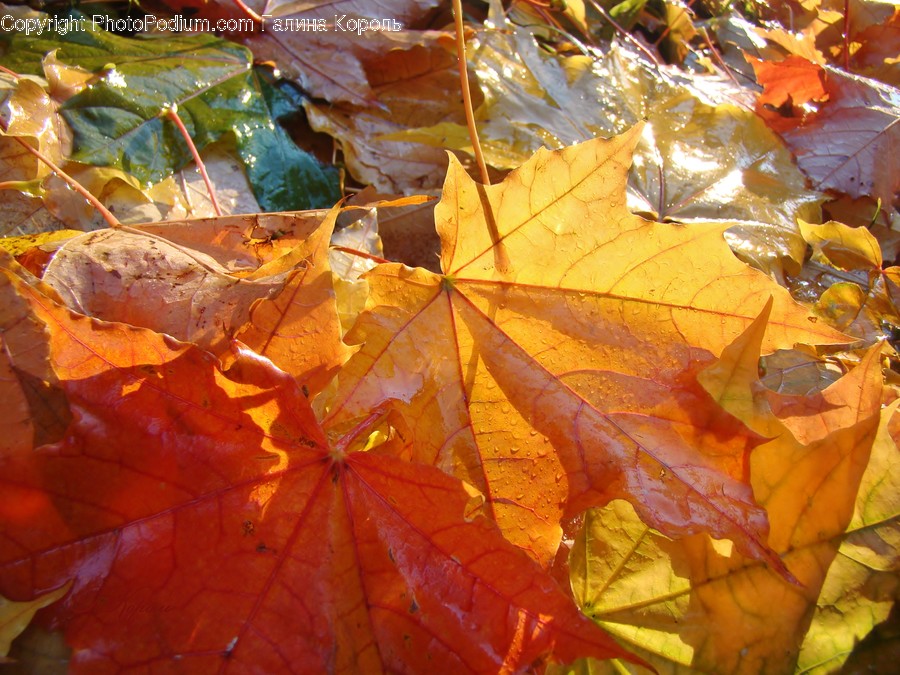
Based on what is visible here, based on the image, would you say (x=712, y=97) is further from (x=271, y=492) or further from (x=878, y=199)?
(x=271, y=492)

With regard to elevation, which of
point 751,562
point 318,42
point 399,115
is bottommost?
point 751,562

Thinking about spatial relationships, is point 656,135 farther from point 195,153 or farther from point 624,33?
point 195,153

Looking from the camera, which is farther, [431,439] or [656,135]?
[656,135]

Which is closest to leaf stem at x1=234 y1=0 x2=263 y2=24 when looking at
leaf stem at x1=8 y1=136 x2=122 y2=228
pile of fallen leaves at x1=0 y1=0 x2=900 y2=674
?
pile of fallen leaves at x1=0 y1=0 x2=900 y2=674

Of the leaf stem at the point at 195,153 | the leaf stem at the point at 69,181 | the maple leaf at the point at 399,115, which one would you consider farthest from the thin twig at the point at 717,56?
the leaf stem at the point at 69,181

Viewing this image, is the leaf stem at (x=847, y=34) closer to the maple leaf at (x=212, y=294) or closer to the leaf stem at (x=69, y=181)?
the maple leaf at (x=212, y=294)

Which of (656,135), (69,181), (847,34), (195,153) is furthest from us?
(847,34)

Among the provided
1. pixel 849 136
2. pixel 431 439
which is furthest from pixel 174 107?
pixel 849 136

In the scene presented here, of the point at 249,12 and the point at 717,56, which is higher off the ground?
the point at 249,12
